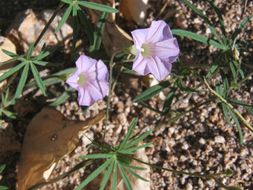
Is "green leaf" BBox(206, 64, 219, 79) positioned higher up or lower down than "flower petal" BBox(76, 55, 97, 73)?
lower down

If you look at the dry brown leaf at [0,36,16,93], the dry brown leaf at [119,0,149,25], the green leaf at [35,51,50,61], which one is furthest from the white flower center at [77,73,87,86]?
the dry brown leaf at [119,0,149,25]

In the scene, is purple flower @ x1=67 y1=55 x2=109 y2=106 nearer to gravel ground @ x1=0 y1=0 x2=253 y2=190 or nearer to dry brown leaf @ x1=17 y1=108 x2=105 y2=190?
dry brown leaf @ x1=17 y1=108 x2=105 y2=190

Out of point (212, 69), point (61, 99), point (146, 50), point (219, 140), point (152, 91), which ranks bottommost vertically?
point (219, 140)

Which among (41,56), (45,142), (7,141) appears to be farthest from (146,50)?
(7,141)

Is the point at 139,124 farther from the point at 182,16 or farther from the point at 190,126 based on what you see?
the point at 182,16

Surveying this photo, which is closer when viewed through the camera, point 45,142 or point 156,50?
point 156,50

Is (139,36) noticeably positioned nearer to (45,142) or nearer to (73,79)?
(73,79)
